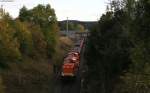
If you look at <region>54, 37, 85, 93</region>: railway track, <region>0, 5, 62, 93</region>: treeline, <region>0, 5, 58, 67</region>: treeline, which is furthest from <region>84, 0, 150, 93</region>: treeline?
<region>0, 5, 58, 67</region>: treeline

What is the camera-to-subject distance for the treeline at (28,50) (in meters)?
58.7

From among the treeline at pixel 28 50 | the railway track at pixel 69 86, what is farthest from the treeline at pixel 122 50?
the treeline at pixel 28 50

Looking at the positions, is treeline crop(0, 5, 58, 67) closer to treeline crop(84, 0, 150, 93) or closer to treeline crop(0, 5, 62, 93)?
treeline crop(0, 5, 62, 93)

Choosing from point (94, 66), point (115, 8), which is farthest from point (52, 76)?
point (115, 8)

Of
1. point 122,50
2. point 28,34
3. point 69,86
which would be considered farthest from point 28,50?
point 122,50

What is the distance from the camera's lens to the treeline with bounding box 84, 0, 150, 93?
1822 cm

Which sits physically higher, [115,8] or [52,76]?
[115,8]

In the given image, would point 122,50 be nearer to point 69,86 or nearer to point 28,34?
point 69,86

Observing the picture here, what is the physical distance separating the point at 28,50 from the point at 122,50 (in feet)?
141

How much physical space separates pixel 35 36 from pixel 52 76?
14169mm

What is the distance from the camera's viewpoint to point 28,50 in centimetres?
7525

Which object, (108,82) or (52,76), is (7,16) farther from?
(108,82)

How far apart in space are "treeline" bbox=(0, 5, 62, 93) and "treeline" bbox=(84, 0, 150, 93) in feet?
32.7

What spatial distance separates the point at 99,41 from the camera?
151ft
